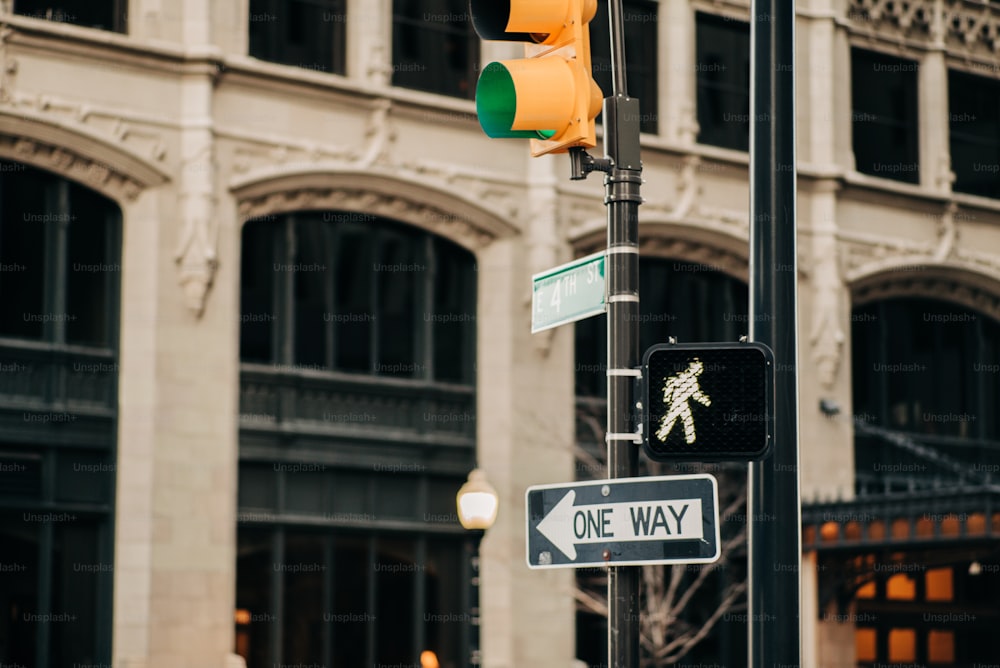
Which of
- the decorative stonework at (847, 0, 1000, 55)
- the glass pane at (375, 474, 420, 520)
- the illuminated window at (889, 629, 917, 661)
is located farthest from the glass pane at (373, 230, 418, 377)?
the illuminated window at (889, 629, 917, 661)

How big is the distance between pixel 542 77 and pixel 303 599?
18.5 metres

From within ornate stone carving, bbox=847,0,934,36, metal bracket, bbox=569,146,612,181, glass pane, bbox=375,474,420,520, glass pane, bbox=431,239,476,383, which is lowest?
glass pane, bbox=375,474,420,520

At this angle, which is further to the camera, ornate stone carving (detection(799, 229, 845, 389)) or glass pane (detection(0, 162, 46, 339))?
ornate stone carving (detection(799, 229, 845, 389))

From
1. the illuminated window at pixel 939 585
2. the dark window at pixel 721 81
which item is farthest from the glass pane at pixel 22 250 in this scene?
the illuminated window at pixel 939 585

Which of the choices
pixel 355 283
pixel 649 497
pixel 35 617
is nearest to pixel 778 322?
pixel 649 497

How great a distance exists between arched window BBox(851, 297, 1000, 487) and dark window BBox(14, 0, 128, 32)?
1492 cm

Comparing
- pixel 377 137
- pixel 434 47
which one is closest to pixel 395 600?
pixel 377 137

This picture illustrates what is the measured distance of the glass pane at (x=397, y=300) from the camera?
85.8 feet

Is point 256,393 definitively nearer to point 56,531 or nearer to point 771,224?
point 56,531

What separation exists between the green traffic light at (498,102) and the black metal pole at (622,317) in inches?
33.3

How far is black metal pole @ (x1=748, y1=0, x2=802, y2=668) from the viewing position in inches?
279

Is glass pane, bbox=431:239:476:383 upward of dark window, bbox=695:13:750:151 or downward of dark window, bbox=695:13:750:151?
downward

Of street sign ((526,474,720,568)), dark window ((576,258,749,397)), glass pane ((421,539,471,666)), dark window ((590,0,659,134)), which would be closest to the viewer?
street sign ((526,474,720,568))

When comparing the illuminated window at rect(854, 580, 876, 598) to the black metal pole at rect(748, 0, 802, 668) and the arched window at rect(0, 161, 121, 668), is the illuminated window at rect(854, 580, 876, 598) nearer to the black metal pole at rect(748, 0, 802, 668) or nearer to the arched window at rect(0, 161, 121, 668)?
the arched window at rect(0, 161, 121, 668)
